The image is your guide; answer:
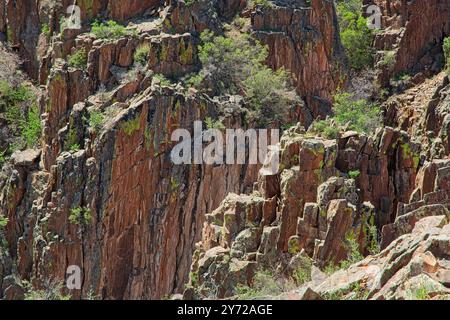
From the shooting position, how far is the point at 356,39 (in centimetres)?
5272

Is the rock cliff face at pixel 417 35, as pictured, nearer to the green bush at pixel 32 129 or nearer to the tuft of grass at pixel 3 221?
the green bush at pixel 32 129

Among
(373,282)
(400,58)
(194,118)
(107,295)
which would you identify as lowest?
(107,295)

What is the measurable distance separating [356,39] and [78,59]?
17.9m

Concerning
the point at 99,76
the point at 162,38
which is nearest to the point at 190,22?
the point at 162,38

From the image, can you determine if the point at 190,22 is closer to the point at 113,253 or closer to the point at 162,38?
the point at 162,38

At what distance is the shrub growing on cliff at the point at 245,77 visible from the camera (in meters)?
42.6

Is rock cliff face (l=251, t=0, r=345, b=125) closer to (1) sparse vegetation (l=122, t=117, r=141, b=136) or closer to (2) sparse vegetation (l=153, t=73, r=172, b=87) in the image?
(2) sparse vegetation (l=153, t=73, r=172, b=87)

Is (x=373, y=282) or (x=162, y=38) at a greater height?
(x=162, y=38)

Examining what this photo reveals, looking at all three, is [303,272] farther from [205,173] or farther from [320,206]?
[205,173]

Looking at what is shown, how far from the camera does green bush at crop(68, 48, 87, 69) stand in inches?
1667

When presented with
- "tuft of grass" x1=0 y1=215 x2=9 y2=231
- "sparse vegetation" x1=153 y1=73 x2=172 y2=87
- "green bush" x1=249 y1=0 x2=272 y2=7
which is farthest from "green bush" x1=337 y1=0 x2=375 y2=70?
"tuft of grass" x1=0 y1=215 x2=9 y2=231

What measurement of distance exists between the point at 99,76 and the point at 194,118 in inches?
205

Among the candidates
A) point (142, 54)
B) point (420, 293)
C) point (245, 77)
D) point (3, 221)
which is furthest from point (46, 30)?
point (420, 293)

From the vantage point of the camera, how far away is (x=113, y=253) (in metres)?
38.0
